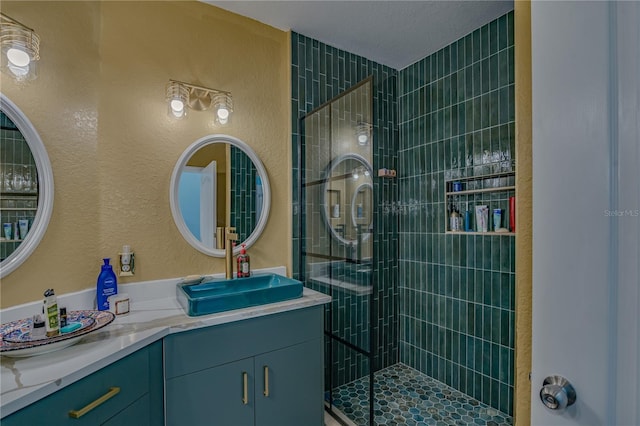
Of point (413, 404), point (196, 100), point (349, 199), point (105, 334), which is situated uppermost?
point (196, 100)

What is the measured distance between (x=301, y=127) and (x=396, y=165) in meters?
1.03

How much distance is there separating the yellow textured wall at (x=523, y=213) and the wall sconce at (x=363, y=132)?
3.64ft

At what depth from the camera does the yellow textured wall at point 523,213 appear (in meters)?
0.66

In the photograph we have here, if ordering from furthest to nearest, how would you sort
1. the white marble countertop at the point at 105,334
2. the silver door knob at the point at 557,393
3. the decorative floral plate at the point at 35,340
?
the decorative floral plate at the point at 35,340 → the white marble countertop at the point at 105,334 → the silver door knob at the point at 557,393

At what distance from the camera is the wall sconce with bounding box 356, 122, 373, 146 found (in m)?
1.81

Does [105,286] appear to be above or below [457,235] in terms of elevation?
below

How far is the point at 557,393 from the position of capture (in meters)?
0.58

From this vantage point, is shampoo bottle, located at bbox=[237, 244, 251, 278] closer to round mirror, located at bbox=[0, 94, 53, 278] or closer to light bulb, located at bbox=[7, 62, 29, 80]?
round mirror, located at bbox=[0, 94, 53, 278]

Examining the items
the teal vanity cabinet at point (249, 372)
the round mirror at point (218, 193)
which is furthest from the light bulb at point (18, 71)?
the teal vanity cabinet at point (249, 372)

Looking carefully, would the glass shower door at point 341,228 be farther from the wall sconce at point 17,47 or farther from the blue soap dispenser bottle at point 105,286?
the wall sconce at point 17,47

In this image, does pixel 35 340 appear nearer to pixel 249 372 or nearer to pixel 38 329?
pixel 38 329

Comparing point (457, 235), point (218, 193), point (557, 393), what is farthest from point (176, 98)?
point (457, 235)

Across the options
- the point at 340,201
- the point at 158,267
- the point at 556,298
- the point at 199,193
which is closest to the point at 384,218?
the point at 340,201

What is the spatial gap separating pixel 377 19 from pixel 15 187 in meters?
→ 2.27
